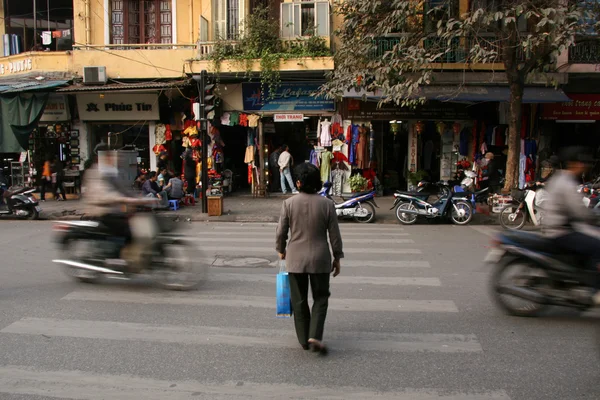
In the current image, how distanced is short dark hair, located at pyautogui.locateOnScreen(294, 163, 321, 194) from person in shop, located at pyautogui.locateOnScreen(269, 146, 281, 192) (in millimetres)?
13882

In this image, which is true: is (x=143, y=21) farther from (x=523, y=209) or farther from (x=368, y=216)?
(x=523, y=209)

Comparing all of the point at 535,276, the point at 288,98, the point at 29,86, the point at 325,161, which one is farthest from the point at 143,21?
the point at 535,276

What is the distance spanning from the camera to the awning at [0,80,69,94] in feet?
54.7

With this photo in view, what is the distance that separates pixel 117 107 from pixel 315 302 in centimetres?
1551

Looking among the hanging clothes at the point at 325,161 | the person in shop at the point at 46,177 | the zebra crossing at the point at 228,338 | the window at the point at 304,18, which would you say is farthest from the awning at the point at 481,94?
the person in shop at the point at 46,177

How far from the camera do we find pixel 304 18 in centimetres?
1716

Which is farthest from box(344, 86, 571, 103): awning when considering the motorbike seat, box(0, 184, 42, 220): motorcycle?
the motorbike seat

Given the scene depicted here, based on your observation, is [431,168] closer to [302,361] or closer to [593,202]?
[593,202]

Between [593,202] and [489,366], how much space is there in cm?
924

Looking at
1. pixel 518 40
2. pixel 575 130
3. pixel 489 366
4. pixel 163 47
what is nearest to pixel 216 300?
pixel 489 366

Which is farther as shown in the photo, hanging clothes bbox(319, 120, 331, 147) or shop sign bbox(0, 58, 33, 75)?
shop sign bbox(0, 58, 33, 75)

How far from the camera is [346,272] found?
791 centimetres

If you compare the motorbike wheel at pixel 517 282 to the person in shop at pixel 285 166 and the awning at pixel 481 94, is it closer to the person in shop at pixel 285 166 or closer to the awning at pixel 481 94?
the awning at pixel 481 94

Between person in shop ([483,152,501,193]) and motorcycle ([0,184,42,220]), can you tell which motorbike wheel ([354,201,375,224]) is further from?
motorcycle ([0,184,42,220])
